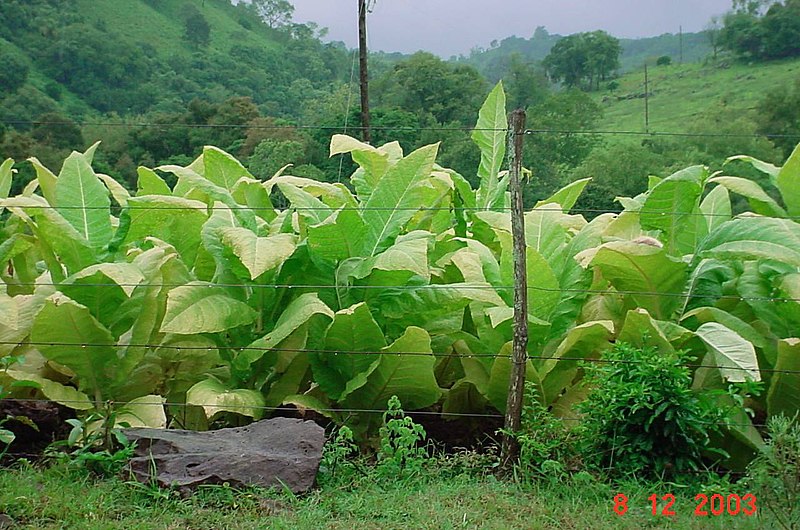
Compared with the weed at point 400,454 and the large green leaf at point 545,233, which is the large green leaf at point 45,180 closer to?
the weed at point 400,454

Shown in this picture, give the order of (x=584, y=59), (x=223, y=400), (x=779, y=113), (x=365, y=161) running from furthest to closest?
(x=584, y=59) → (x=779, y=113) → (x=365, y=161) → (x=223, y=400)

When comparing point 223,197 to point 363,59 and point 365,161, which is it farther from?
point 363,59

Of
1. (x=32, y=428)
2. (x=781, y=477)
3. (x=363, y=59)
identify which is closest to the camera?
(x=781, y=477)

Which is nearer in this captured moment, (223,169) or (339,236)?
(339,236)

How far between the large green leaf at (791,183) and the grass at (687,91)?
507 inches

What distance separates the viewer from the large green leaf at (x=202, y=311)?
306 centimetres

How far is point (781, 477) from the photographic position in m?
2.39

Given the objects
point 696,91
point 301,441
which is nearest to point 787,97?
point 696,91

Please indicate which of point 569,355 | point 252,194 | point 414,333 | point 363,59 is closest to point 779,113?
point 363,59

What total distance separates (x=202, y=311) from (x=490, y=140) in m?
1.85

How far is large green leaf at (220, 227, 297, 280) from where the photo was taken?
9.89ft

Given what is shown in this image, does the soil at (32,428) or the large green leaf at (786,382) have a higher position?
the large green leaf at (786,382)

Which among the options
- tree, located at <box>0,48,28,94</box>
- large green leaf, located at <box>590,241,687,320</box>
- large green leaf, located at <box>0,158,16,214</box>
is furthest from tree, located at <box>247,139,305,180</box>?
tree, located at <box>0,48,28,94</box>
